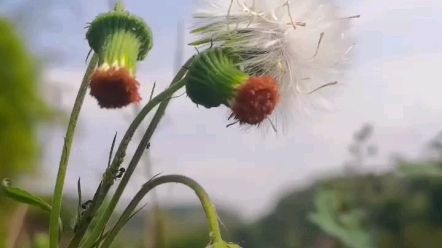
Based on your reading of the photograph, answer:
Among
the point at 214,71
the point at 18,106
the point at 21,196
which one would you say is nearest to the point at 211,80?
the point at 214,71

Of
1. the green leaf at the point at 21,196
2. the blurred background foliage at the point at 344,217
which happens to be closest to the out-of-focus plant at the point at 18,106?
the blurred background foliage at the point at 344,217

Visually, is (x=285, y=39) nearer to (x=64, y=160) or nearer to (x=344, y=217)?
(x=64, y=160)

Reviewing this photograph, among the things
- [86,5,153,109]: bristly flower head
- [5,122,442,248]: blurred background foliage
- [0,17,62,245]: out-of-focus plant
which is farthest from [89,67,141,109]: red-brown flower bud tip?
[0,17,62,245]: out-of-focus plant

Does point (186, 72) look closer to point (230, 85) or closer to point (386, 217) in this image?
point (230, 85)

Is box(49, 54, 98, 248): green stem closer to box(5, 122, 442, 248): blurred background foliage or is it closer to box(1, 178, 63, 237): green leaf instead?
box(1, 178, 63, 237): green leaf

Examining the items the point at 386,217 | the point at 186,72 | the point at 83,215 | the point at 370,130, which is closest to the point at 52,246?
the point at 83,215

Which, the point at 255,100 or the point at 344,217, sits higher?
the point at 255,100

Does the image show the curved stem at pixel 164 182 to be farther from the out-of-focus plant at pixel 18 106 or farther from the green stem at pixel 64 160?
the out-of-focus plant at pixel 18 106
